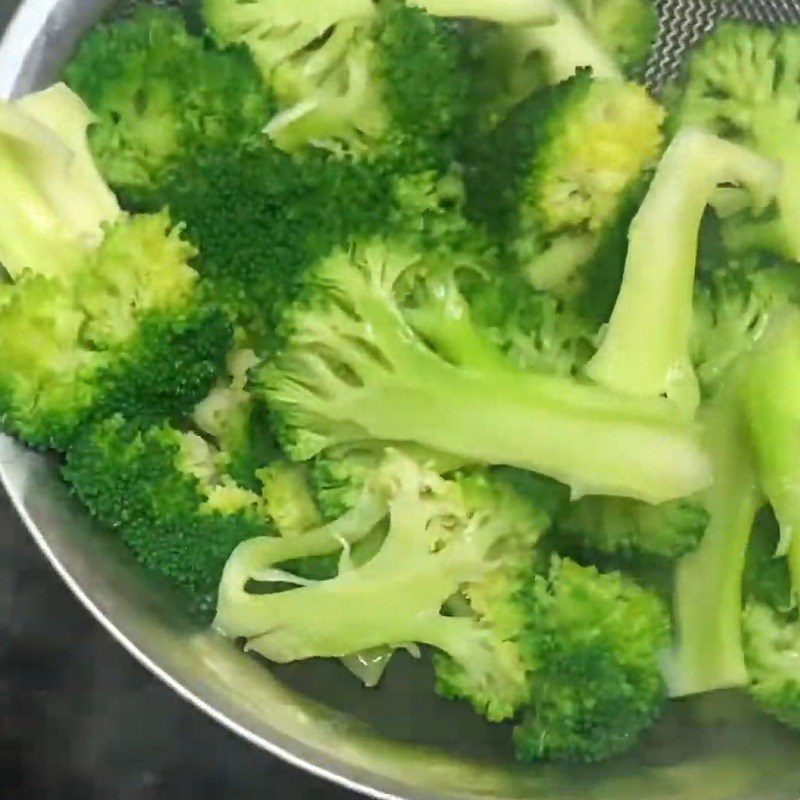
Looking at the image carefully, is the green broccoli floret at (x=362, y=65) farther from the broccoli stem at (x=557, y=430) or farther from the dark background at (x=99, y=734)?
the dark background at (x=99, y=734)

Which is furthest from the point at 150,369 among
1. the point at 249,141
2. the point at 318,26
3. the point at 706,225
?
the point at 706,225

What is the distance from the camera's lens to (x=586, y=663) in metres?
0.77

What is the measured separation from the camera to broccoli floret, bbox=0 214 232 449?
0.74 metres

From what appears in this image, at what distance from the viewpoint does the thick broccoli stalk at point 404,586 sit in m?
0.77

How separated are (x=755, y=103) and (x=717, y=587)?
0.41 meters

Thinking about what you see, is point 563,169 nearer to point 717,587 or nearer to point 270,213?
point 270,213

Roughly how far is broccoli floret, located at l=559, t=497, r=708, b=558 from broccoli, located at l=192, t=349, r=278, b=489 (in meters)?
0.25

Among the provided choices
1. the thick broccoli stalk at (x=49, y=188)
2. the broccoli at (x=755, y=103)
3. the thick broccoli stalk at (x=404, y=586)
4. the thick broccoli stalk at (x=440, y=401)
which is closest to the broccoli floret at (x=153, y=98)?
the thick broccoli stalk at (x=49, y=188)

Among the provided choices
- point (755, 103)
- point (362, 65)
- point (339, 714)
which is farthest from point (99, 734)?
point (755, 103)

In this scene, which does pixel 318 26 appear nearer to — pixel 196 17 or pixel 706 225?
pixel 196 17

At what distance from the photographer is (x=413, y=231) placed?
31.0 inches

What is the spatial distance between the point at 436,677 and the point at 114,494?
29cm

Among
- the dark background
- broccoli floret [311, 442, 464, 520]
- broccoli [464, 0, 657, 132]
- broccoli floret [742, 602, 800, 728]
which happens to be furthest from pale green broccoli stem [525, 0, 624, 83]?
the dark background

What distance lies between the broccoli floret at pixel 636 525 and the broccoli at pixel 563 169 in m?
0.19
